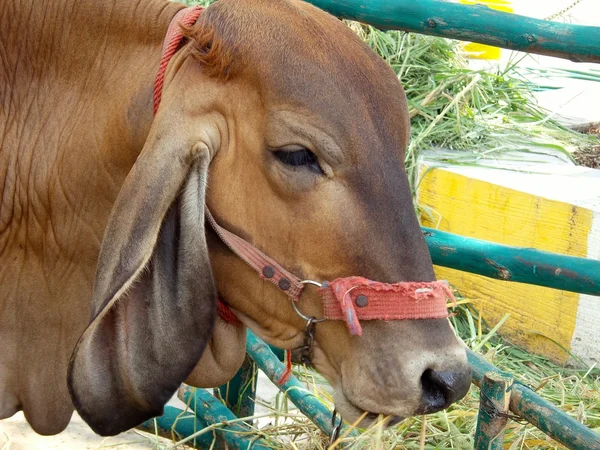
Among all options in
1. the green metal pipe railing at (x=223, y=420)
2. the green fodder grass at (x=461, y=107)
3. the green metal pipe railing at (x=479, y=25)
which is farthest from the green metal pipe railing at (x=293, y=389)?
the green fodder grass at (x=461, y=107)

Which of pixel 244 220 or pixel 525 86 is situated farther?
pixel 525 86

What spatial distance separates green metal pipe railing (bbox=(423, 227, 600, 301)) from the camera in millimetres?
2471

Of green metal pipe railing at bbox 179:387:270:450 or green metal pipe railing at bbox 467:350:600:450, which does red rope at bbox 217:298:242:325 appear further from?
green metal pipe railing at bbox 179:387:270:450

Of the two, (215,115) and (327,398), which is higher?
(215,115)

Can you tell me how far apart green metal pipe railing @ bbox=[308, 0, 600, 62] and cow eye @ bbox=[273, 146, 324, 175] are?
2.79 ft

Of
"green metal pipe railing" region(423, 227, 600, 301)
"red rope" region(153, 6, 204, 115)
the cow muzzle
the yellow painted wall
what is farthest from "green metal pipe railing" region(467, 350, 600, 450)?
the yellow painted wall

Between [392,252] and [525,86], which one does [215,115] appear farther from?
[525,86]

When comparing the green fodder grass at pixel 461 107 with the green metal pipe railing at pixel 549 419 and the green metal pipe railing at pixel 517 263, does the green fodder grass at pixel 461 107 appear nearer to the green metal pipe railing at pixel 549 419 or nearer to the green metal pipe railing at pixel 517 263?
the green metal pipe railing at pixel 517 263

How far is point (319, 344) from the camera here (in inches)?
89.5

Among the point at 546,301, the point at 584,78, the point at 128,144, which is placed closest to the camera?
the point at 128,144

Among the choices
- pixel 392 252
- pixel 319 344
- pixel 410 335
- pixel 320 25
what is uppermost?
pixel 320 25

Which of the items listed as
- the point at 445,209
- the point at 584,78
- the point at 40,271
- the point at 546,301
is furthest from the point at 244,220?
the point at 584,78

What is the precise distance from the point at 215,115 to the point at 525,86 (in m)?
4.95

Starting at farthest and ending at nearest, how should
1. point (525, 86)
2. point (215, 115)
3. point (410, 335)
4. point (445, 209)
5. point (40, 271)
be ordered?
point (525, 86)
point (445, 209)
point (40, 271)
point (215, 115)
point (410, 335)
